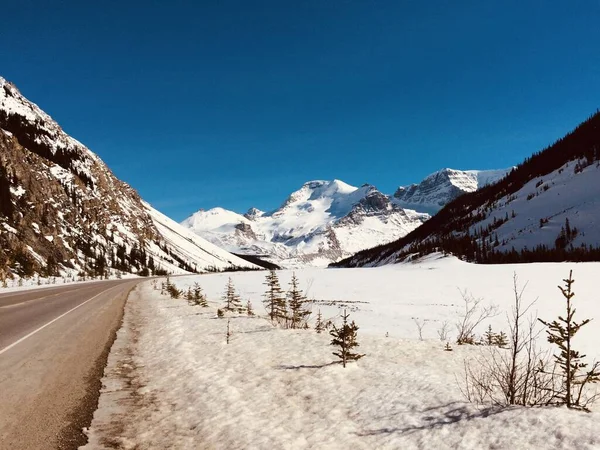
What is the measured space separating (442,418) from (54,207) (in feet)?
516

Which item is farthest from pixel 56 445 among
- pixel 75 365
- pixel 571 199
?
pixel 571 199

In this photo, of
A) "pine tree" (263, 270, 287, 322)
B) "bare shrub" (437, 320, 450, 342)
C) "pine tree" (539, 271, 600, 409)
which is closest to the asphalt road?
"pine tree" (263, 270, 287, 322)

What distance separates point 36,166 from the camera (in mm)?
139875

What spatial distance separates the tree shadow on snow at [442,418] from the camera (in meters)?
5.07

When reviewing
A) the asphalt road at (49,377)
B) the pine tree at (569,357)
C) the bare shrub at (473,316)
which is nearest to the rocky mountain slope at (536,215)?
the bare shrub at (473,316)

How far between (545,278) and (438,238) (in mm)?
122795

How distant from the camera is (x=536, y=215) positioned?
12444 centimetres

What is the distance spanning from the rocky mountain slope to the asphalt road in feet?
302

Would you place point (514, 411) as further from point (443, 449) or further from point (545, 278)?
point (545, 278)

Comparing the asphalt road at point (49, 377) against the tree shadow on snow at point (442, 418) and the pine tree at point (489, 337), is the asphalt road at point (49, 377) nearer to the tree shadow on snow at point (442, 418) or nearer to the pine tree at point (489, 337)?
the tree shadow on snow at point (442, 418)

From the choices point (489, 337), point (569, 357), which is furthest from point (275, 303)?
point (569, 357)

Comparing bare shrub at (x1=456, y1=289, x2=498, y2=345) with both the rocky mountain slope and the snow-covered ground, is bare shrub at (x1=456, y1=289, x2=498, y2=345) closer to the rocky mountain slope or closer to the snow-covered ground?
the snow-covered ground

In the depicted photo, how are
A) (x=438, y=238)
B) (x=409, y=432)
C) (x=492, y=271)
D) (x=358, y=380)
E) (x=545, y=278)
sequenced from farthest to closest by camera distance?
(x=438, y=238) < (x=492, y=271) < (x=545, y=278) < (x=358, y=380) < (x=409, y=432)

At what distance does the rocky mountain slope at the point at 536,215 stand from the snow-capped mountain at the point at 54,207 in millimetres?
103868
